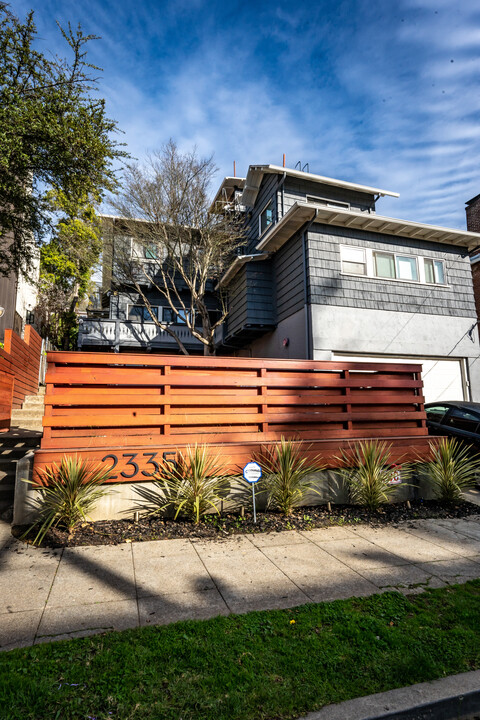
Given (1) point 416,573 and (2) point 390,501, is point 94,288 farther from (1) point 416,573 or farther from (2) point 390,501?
(1) point 416,573

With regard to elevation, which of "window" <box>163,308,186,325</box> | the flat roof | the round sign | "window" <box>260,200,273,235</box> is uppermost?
the flat roof

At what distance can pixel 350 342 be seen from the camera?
469 inches

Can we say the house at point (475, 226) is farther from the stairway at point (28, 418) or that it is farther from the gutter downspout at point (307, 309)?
the stairway at point (28, 418)

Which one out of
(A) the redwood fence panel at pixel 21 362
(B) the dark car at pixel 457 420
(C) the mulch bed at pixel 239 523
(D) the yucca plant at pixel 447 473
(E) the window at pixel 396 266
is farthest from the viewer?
(E) the window at pixel 396 266

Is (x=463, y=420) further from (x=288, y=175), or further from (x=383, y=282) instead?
(x=288, y=175)

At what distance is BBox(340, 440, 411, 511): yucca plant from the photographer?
19.1ft

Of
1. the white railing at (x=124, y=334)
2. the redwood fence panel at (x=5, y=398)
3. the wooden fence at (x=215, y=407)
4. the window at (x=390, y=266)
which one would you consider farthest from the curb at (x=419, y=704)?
the white railing at (x=124, y=334)

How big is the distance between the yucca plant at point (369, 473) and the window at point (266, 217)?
10.8 m

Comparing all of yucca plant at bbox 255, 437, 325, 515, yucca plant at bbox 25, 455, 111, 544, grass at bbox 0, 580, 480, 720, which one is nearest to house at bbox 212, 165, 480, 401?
yucca plant at bbox 255, 437, 325, 515

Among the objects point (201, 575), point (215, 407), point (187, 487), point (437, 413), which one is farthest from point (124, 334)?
point (201, 575)

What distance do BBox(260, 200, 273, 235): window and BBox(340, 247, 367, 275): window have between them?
3.55 m

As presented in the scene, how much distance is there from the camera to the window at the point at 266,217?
15003mm

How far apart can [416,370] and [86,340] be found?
53.2ft

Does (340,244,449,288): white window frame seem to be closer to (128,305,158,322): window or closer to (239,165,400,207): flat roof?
(239,165,400,207): flat roof
